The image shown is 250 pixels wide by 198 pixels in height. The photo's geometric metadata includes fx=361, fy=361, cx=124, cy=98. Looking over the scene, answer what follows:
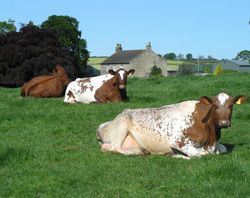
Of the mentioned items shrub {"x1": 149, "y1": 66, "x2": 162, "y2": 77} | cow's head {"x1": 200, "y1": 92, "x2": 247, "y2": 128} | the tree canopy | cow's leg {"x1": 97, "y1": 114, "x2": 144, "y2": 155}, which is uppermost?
the tree canopy

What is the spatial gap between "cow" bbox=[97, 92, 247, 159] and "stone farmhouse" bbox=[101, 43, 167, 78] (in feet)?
271

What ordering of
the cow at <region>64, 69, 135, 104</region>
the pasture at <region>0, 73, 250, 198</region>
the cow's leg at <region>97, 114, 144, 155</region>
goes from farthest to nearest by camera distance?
the cow at <region>64, 69, 135, 104</region> → the cow's leg at <region>97, 114, 144, 155</region> → the pasture at <region>0, 73, 250, 198</region>

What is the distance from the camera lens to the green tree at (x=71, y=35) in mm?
64812

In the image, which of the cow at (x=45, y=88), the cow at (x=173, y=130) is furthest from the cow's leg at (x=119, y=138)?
the cow at (x=45, y=88)

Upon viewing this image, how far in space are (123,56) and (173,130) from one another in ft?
301

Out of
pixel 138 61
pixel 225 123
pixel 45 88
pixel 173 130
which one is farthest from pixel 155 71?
pixel 225 123

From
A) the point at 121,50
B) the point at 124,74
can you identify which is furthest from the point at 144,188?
the point at 121,50

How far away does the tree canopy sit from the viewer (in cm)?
3681

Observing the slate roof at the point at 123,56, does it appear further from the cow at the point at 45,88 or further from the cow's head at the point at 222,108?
the cow's head at the point at 222,108

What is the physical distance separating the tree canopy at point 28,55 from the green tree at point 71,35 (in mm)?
→ 23332

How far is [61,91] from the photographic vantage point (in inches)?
723

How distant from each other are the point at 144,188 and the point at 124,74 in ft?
32.4

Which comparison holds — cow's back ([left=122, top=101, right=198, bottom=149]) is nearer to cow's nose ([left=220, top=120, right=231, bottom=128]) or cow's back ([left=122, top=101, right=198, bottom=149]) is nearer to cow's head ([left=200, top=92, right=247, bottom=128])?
cow's head ([left=200, top=92, right=247, bottom=128])

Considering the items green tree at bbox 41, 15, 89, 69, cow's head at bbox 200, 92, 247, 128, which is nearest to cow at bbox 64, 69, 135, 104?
cow's head at bbox 200, 92, 247, 128
